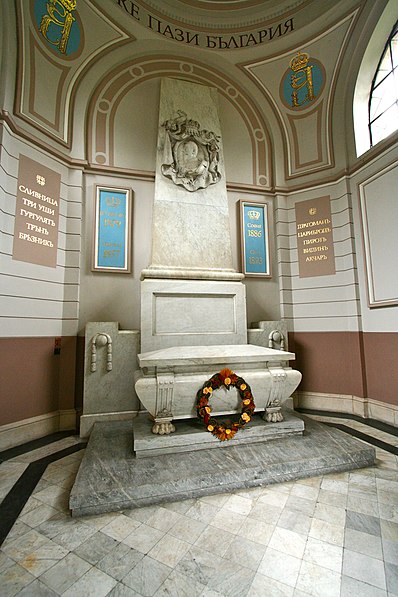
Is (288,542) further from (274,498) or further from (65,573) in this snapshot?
(65,573)

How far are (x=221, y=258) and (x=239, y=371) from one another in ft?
5.98

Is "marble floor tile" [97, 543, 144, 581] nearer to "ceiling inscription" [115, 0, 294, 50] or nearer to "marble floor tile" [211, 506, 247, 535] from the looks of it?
"marble floor tile" [211, 506, 247, 535]

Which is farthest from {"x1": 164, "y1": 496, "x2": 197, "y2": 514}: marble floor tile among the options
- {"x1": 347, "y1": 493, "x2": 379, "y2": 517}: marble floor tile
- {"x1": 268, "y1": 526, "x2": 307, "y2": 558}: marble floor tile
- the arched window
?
the arched window

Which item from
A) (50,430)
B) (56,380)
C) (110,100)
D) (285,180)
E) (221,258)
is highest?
(110,100)

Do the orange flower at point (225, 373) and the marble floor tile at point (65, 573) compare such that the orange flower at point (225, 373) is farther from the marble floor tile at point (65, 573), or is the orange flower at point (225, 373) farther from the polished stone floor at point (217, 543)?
the marble floor tile at point (65, 573)

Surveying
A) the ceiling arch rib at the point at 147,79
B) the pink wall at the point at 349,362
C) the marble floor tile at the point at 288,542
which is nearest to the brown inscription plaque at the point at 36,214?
the ceiling arch rib at the point at 147,79

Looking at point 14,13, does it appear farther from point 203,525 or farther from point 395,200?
point 203,525

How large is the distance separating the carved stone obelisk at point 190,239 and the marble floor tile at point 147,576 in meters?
2.13

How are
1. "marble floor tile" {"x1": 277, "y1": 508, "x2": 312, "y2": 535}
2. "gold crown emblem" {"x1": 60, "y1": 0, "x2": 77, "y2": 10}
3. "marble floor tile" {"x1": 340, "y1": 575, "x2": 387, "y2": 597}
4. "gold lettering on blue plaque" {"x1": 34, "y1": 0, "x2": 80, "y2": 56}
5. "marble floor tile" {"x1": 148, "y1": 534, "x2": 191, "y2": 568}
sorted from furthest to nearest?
"gold crown emblem" {"x1": 60, "y1": 0, "x2": 77, "y2": 10}
"gold lettering on blue plaque" {"x1": 34, "y1": 0, "x2": 80, "y2": 56}
"marble floor tile" {"x1": 277, "y1": 508, "x2": 312, "y2": 535}
"marble floor tile" {"x1": 148, "y1": 534, "x2": 191, "y2": 568}
"marble floor tile" {"x1": 340, "y1": 575, "x2": 387, "y2": 597}

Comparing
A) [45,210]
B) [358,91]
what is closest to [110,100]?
[45,210]

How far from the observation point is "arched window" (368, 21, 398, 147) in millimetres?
4242

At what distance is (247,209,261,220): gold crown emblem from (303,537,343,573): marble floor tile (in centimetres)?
455

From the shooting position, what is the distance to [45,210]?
391cm

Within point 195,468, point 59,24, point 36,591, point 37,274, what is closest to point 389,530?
point 195,468
